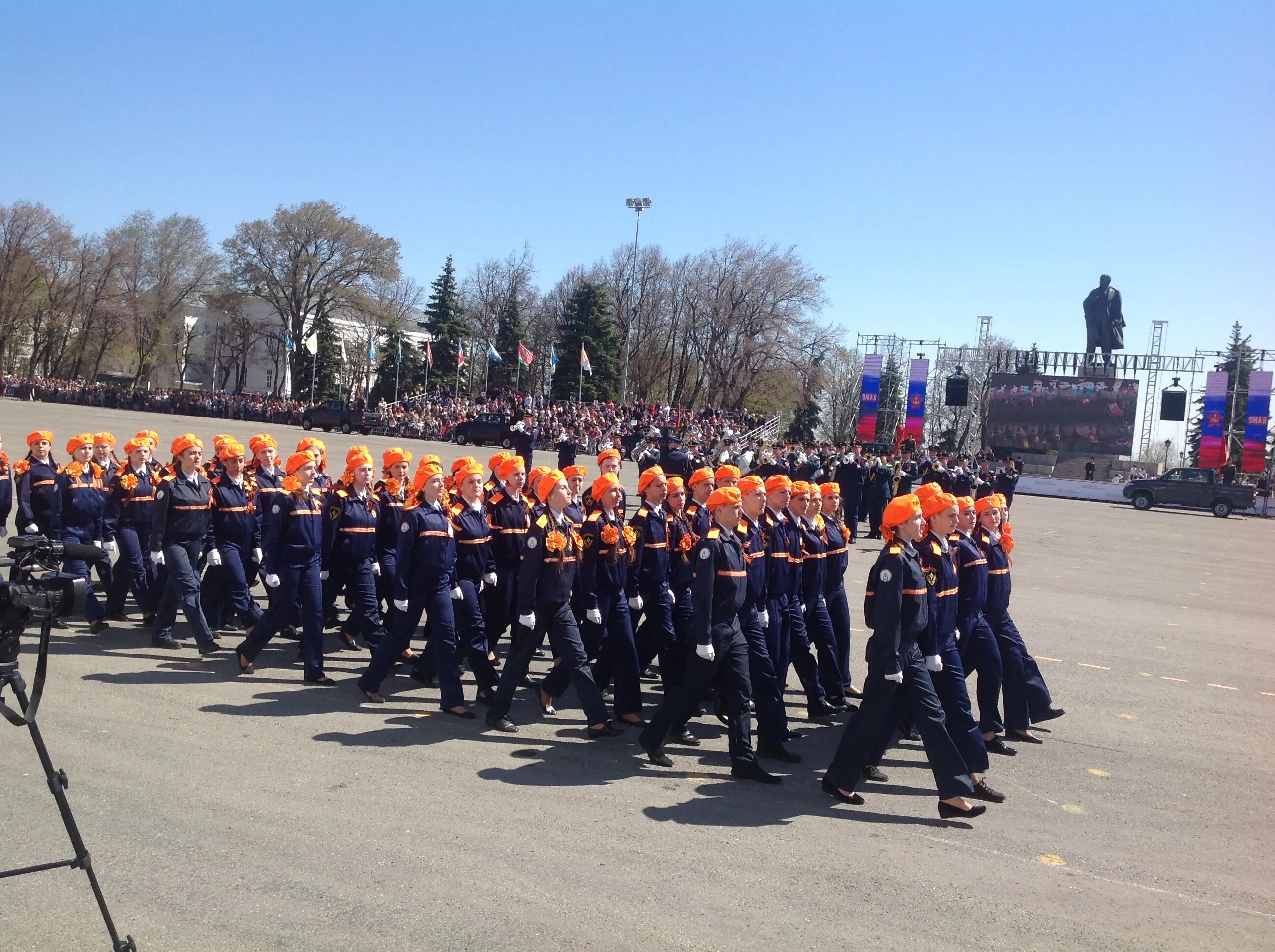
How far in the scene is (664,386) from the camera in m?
73.2

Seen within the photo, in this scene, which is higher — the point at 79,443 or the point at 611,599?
the point at 79,443

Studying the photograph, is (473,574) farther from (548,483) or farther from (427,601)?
(548,483)

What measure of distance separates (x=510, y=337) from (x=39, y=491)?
2320 inches

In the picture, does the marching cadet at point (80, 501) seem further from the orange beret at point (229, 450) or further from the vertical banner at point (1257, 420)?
the vertical banner at point (1257, 420)

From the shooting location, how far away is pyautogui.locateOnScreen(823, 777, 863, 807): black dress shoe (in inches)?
230

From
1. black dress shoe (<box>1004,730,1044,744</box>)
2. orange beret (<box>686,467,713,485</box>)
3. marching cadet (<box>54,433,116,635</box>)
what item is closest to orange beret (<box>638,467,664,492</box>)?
orange beret (<box>686,467,713,485</box>)

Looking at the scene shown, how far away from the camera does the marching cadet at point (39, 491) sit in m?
9.64

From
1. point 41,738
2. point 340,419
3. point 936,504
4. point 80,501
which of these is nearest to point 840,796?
point 936,504

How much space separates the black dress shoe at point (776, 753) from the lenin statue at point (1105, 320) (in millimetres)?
46580

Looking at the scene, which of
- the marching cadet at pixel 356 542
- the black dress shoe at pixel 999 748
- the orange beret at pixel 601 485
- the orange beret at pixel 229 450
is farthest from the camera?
the orange beret at pixel 229 450

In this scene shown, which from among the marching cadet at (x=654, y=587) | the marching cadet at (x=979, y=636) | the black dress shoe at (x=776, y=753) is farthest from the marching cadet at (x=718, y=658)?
the marching cadet at (x=979, y=636)

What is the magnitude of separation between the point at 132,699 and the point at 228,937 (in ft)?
12.2

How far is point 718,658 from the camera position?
6316 mm

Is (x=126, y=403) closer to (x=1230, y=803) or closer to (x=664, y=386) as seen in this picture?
(x=664, y=386)
